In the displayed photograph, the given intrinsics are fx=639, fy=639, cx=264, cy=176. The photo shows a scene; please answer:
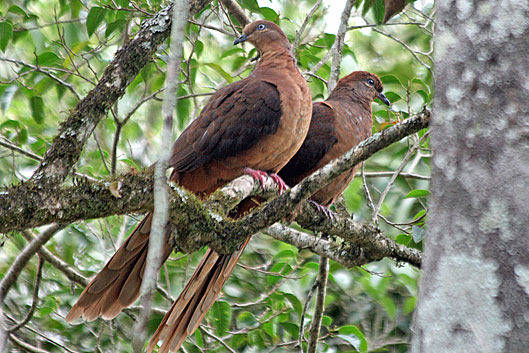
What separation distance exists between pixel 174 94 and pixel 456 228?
624 millimetres

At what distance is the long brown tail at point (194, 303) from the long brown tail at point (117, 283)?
244 millimetres

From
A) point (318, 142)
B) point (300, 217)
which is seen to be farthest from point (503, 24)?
point (318, 142)

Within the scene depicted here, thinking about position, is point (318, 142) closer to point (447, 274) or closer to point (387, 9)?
point (387, 9)

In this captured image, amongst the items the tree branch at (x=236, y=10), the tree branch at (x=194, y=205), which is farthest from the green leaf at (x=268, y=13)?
the tree branch at (x=194, y=205)

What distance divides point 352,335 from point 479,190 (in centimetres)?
258

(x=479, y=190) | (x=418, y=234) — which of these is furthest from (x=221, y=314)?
(x=479, y=190)

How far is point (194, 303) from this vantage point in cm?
346

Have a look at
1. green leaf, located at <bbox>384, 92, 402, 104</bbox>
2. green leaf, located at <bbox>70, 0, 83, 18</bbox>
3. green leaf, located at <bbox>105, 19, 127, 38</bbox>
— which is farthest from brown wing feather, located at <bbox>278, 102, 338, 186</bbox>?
green leaf, located at <bbox>70, 0, 83, 18</bbox>

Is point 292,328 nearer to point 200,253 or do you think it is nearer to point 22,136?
point 200,253

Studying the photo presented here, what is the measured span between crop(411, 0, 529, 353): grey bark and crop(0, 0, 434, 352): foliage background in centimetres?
187

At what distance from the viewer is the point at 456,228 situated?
125 cm

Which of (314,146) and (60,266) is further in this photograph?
(314,146)

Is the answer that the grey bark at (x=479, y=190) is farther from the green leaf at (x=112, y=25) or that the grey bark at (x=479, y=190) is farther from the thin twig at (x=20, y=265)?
the green leaf at (x=112, y=25)

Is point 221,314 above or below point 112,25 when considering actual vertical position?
below
